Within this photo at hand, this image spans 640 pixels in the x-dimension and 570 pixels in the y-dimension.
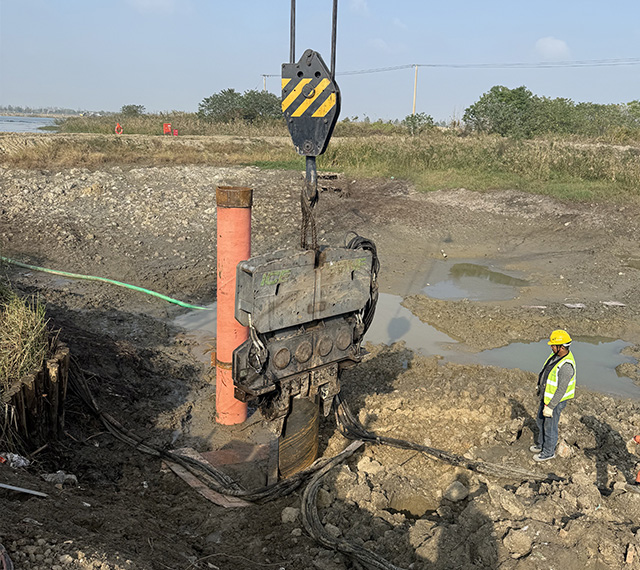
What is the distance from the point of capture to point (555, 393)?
4852 mm

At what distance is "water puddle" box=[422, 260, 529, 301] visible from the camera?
32.7 ft

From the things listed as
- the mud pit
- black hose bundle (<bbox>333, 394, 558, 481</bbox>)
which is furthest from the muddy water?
black hose bundle (<bbox>333, 394, 558, 481</bbox>)

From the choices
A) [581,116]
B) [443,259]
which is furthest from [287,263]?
[581,116]

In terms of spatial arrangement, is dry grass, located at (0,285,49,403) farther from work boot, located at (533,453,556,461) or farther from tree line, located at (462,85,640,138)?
tree line, located at (462,85,640,138)

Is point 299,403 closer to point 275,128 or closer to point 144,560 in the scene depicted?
point 144,560

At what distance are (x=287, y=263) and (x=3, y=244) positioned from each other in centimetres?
933

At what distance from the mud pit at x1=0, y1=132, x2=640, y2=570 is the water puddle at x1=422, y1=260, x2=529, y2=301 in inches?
10.1

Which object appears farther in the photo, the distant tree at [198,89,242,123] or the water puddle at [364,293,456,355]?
the distant tree at [198,89,242,123]

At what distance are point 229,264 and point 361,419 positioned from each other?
6.61ft

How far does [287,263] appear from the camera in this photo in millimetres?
3965

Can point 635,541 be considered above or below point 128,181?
below

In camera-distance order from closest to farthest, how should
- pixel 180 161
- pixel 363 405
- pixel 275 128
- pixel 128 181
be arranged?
1. pixel 363 405
2. pixel 128 181
3. pixel 180 161
4. pixel 275 128

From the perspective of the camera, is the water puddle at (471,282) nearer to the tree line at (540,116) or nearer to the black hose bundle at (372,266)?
the black hose bundle at (372,266)

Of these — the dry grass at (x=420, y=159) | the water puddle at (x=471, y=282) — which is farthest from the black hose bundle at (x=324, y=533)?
the dry grass at (x=420, y=159)
